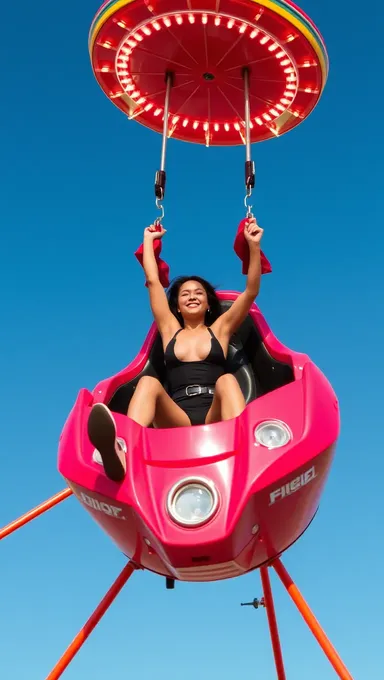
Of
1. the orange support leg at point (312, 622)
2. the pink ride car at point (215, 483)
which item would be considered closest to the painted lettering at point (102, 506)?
the pink ride car at point (215, 483)

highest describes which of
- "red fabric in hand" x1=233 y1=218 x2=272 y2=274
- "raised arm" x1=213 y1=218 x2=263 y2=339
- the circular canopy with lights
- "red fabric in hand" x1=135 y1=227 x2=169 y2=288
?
the circular canopy with lights

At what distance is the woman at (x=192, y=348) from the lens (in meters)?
4.39

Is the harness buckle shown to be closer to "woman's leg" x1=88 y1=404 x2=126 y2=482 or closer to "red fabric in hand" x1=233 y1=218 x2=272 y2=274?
"red fabric in hand" x1=233 y1=218 x2=272 y2=274

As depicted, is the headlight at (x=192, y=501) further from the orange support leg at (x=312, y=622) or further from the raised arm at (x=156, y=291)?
the raised arm at (x=156, y=291)

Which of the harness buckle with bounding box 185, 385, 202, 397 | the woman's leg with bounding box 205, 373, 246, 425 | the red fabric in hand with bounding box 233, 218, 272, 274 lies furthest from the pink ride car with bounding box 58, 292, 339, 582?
the red fabric in hand with bounding box 233, 218, 272, 274

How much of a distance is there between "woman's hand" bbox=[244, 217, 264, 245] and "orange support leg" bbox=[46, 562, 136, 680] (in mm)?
2317

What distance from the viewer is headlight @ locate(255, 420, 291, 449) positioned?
11.6 ft

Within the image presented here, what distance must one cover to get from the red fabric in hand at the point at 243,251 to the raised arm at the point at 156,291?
616 mm

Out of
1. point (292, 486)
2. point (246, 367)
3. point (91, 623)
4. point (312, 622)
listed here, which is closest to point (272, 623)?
point (312, 622)

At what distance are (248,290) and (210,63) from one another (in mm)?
1751

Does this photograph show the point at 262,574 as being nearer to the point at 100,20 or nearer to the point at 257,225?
the point at 257,225

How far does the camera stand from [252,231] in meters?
5.04

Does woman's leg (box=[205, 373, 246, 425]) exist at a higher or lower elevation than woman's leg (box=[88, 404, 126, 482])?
higher

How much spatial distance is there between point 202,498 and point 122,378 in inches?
71.4
